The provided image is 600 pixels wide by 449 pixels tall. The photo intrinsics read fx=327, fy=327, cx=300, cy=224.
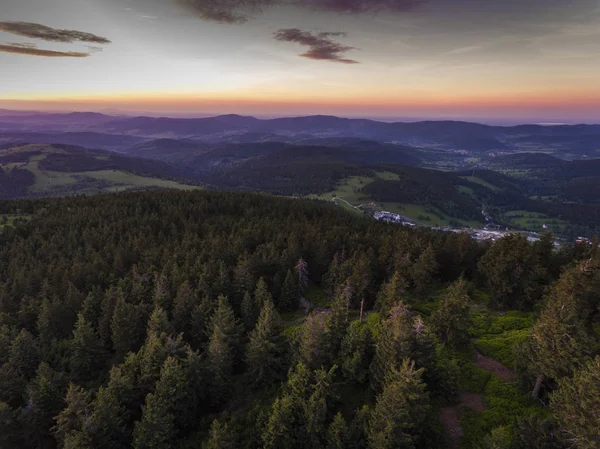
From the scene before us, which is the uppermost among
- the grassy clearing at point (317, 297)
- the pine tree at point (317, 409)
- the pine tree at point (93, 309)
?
the pine tree at point (317, 409)

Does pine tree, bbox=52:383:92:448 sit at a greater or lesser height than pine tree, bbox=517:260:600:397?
lesser

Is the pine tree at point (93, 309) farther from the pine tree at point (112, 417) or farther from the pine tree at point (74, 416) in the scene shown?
the pine tree at point (74, 416)

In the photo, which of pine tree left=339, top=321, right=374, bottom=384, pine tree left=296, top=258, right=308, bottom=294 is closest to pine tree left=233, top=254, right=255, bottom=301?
pine tree left=296, top=258, right=308, bottom=294

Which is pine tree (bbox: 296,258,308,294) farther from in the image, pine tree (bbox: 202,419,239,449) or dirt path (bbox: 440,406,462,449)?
pine tree (bbox: 202,419,239,449)

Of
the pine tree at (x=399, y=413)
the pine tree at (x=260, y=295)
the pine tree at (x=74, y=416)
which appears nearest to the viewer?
the pine tree at (x=399, y=413)

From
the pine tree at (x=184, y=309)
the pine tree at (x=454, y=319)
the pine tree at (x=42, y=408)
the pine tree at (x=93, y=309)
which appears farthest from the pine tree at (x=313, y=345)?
the pine tree at (x=93, y=309)

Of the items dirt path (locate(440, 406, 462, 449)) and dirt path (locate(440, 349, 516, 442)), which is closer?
dirt path (locate(440, 406, 462, 449))

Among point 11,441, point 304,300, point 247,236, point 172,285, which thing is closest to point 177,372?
point 11,441
